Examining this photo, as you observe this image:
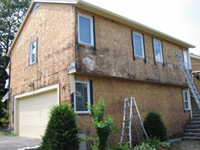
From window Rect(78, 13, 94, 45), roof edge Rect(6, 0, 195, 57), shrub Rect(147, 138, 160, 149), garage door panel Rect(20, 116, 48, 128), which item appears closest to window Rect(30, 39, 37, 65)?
roof edge Rect(6, 0, 195, 57)

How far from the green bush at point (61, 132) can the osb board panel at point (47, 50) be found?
1386 mm

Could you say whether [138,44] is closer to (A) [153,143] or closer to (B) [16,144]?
(A) [153,143]

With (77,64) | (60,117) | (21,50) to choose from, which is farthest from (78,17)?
(21,50)

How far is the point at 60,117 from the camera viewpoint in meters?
7.38

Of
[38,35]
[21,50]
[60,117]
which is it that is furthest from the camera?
[21,50]

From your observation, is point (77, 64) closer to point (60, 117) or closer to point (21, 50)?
point (60, 117)

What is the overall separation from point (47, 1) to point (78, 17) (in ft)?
8.88

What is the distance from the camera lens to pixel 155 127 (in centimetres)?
1045

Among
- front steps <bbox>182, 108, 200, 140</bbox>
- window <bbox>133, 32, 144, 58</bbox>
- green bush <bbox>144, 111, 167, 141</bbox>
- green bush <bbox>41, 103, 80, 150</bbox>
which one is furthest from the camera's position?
front steps <bbox>182, 108, 200, 140</bbox>

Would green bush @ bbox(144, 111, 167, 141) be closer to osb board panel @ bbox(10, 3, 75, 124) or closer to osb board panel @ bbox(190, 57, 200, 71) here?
osb board panel @ bbox(10, 3, 75, 124)

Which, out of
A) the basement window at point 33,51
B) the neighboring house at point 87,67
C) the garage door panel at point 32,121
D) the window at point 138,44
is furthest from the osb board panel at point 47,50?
the window at point 138,44

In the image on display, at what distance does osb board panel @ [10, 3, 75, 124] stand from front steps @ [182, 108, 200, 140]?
30.0 ft

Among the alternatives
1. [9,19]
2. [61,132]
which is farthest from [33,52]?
[9,19]

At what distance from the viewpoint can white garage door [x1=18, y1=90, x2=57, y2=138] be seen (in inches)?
414
